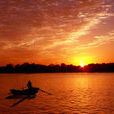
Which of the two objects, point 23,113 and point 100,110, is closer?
point 23,113

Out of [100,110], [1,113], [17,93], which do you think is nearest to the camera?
[1,113]

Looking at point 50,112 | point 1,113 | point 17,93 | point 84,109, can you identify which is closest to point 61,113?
point 50,112

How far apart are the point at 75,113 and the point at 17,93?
20.3 meters

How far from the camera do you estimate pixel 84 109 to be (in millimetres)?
27547

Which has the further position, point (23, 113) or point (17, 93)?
point (17, 93)

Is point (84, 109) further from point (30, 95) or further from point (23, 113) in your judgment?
point (30, 95)

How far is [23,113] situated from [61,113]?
5.38 meters

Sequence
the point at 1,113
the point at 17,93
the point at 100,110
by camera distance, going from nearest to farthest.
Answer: the point at 1,113 < the point at 100,110 < the point at 17,93

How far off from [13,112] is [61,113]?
6.95 metres

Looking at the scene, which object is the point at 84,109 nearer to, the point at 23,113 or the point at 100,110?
the point at 100,110

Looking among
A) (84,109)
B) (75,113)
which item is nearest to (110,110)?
(84,109)

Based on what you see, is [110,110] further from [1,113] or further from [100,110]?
[1,113]

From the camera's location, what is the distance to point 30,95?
43.4m

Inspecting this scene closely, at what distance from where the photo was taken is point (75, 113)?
25.1 meters
